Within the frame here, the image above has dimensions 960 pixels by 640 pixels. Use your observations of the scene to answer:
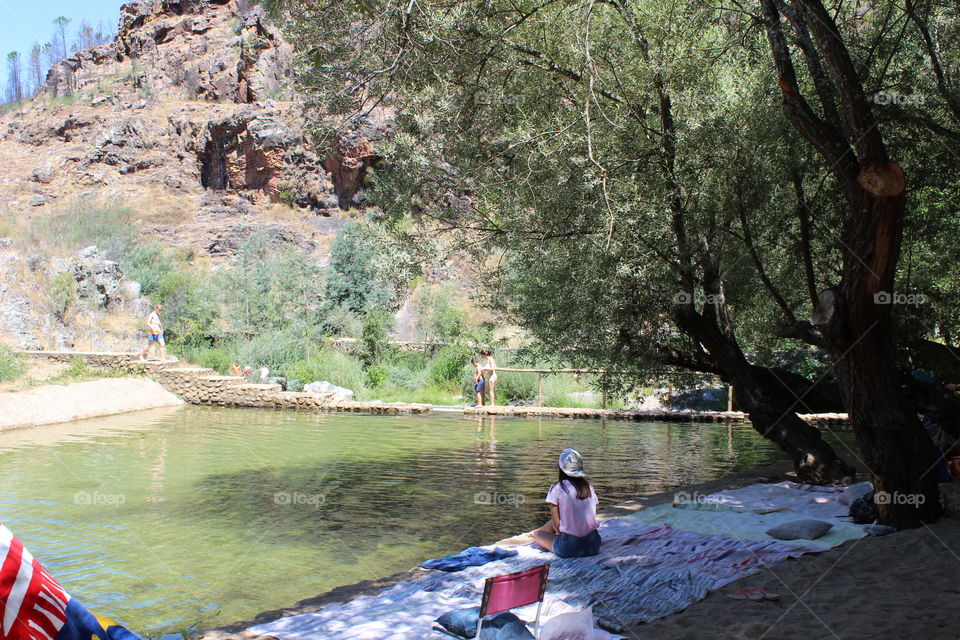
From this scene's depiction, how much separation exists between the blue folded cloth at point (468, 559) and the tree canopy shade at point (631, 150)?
3090 mm

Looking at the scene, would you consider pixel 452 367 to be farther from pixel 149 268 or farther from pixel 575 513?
pixel 149 268

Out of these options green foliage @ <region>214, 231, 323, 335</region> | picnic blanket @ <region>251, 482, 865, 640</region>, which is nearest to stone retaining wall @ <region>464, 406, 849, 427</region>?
picnic blanket @ <region>251, 482, 865, 640</region>

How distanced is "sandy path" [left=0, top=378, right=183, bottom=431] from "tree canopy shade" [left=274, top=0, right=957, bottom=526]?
11.2m

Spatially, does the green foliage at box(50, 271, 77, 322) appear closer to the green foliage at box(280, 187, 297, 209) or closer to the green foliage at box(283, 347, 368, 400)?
the green foliage at box(283, 347, 368, 400)

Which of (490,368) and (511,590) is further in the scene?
(490,368)

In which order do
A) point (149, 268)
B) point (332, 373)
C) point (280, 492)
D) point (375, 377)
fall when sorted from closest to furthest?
1. point (280, 492)
2. point (332, 373)
3. point (375, 377)
4. point (149, 268)

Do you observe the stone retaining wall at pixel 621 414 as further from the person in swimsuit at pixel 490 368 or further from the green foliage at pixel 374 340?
the green foliage at pixel 374 340

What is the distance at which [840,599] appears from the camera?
4766 millimetres

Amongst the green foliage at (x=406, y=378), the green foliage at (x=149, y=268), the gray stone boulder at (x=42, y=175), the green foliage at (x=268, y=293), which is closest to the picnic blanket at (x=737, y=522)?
the green foliage at (x=406, y=378)

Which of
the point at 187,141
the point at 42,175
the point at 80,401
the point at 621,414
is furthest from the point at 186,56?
the point at 621,414

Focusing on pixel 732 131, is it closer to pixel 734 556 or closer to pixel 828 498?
pixel 828 498

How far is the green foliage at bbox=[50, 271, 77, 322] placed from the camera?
27.0 metres

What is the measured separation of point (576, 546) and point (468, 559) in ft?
3.00

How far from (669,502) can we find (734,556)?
248cm
